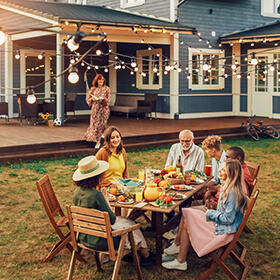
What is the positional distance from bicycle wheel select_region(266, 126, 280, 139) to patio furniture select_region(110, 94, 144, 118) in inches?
189

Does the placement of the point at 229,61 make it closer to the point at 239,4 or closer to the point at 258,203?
the point at 239,4

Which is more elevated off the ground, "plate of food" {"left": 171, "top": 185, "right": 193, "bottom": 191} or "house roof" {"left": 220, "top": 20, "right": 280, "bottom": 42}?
"house roof" {"left": 220, "top": 20, "right": 280, "bottom": 42}

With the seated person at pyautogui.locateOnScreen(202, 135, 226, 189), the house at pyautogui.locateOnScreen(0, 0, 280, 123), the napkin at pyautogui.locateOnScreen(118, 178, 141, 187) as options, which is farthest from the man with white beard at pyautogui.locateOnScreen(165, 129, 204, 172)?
the house at pyautogui.locateOnScreen(0, 0, 280, 123)

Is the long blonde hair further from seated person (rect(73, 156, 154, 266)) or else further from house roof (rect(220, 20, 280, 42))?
house roof (rect(220, 20, 280, 42))

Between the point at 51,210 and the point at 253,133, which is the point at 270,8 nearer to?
the point at 253,133

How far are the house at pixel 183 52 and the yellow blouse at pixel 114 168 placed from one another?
9.07 meters

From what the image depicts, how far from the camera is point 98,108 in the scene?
10719 millimetres

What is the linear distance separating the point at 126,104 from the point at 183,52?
122 inches

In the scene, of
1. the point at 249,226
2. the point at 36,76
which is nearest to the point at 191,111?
the point at 36,76

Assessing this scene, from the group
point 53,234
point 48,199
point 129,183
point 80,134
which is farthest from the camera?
point 80,134

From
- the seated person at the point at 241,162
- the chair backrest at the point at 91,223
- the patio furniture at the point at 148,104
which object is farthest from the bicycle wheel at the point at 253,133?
the chair backrest at the point at 91,223

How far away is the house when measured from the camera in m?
15.3

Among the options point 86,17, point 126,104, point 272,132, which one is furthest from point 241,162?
point 126,104

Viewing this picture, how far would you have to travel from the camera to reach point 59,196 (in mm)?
7199
